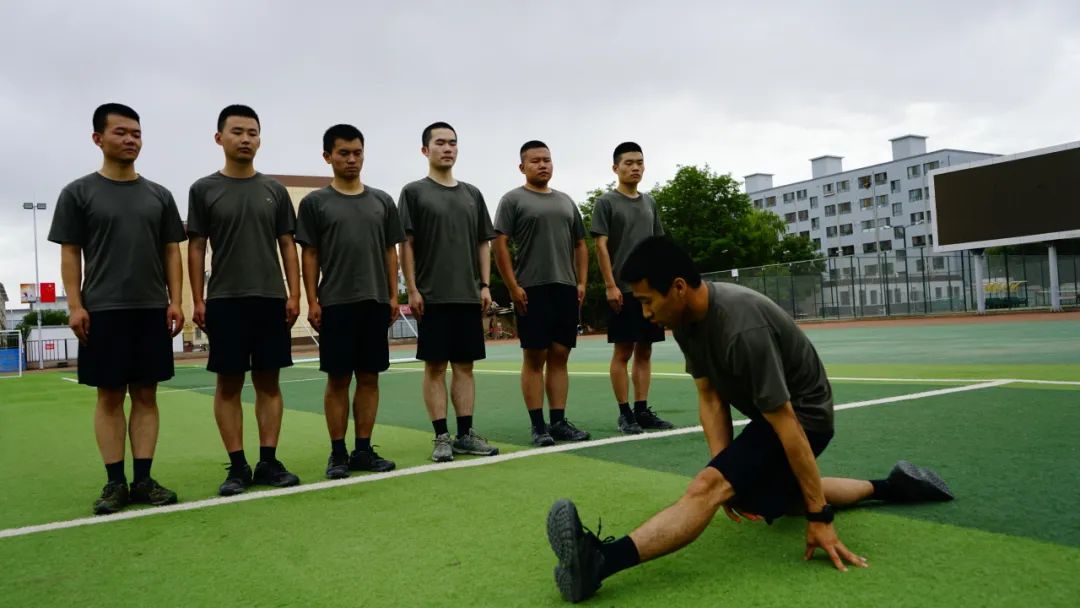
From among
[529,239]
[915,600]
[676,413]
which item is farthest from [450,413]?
[915,600]

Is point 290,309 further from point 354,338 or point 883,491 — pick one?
point 883,491

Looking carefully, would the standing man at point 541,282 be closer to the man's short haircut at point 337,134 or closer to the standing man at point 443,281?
the standing man at point 443,281

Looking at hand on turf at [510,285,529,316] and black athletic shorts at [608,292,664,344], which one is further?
black athletic shorts at [608,292,664,344]

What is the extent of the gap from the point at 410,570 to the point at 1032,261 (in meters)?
42.6

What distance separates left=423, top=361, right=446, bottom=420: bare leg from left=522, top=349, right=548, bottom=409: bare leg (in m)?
0.60

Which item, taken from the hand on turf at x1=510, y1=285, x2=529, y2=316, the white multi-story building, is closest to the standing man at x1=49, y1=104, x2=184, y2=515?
the hand on turf at x1=510, y1=285, x2=529, y2=316

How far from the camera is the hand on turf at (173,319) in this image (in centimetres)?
433

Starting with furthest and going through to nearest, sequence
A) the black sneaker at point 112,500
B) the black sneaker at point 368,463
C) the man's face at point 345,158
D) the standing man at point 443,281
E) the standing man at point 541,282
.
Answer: the standing man at point 541,282, the standing man at point 443,281, the man's face at point 345,158, the black sneaker at point 368,463, the black sneaker at point 112,500

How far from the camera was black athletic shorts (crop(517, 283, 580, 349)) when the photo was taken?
561cm

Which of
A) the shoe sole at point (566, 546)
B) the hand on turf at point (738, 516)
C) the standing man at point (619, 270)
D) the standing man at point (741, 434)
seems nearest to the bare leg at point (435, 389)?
the standing man at point (619, 270)

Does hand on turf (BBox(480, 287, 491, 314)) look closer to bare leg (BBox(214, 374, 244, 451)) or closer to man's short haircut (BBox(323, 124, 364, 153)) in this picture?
man's short haircut (BBox(323, 124, 364, 153))

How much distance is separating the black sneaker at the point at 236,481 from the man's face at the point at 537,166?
2.67m

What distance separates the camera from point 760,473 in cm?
278

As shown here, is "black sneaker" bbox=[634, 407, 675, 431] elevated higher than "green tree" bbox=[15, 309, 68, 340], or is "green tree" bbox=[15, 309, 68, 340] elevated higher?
"green tree" bbox=[15, 309, 68, 340]
